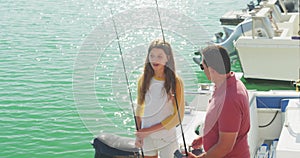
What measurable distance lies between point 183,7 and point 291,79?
31.1 feet

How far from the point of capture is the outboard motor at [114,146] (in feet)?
9.19

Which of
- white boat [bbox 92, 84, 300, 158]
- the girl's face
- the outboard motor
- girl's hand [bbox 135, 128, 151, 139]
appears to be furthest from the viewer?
white boat [bbox 92, 84, 300, 158]

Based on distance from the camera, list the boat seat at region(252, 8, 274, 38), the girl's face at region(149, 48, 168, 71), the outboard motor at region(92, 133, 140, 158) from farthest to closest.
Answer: the boat seat at region(252, 8, 274, 38) < the outboard motor at region(92, 133, 140, 158) < the girl's face at region(149, 48, 168, 71)

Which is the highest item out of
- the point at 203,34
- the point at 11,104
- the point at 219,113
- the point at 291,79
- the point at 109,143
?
the point at 203,34

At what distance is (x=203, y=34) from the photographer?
99.9 inches

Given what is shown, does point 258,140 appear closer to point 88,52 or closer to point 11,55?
point 88,52

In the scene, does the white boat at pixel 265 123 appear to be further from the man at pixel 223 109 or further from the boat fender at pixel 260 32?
the boat fender at pixel 260 32

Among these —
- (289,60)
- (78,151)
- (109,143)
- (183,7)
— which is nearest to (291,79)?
(289,60)

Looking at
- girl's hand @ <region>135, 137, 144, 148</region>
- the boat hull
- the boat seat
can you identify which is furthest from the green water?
the boat seat

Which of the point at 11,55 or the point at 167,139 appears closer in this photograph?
the point at 167,139

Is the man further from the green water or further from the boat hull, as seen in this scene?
the boat hull

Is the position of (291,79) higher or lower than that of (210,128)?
lower

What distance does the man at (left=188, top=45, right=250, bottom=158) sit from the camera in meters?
2.24

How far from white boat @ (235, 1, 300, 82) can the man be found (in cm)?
486
